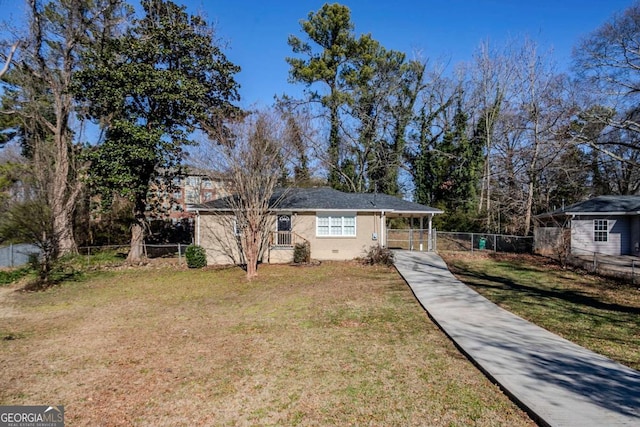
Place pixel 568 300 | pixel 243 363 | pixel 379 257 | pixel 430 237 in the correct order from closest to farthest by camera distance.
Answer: pixel 243 363
pixel 568 300
pixel 379 257
pixel 430 237

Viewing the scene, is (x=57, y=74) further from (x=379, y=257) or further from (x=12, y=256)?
(x=379, y=257)

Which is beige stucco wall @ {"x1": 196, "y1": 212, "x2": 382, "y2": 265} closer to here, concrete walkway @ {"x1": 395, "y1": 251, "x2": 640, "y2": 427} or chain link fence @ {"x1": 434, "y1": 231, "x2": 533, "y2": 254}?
chain link fence @ {"x1": 434, "y1": 231, "x2": 533, "y2": 254}

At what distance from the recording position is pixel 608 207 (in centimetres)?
1842

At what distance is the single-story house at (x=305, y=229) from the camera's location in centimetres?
1633

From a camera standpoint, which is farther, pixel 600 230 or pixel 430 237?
pixel 430 237

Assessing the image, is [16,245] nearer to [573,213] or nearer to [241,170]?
[241,170]

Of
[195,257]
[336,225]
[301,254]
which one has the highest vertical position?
[336,225]

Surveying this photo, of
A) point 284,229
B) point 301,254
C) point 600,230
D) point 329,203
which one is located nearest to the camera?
point 301,254

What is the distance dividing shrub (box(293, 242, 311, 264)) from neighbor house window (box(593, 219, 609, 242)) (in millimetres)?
16045

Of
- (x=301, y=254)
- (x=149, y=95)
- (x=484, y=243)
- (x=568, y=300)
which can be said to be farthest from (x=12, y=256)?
(x=484, y=243)

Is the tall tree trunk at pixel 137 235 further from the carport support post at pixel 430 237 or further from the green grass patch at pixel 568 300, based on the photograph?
the carport support post at pixel 430 237

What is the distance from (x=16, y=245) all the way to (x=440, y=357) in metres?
18.5

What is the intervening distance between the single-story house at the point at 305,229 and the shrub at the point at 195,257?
764 mm

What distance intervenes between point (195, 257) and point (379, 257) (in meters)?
8.44
